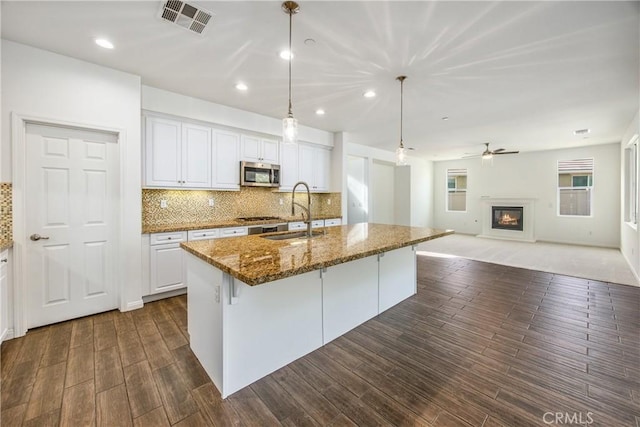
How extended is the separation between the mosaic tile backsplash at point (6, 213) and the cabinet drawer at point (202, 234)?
157 cm

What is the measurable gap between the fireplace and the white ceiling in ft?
14.0

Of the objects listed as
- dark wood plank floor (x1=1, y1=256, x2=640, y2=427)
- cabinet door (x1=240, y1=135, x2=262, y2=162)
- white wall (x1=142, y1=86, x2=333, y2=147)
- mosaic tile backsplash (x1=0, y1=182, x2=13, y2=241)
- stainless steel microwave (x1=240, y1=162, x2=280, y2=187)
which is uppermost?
white wall (x1=142, y1=86, x2=333, y2=147)

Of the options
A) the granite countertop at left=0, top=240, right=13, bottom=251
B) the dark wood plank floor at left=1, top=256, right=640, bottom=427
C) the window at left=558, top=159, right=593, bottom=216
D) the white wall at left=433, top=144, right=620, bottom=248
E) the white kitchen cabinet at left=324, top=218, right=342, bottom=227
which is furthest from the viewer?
the window at left=558, top=159, right=593, bottom=216

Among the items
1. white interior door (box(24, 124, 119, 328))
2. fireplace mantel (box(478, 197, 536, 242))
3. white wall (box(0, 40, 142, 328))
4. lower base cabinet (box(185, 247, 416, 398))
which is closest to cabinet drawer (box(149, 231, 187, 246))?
white wall (box(0, 40, 142, 328))

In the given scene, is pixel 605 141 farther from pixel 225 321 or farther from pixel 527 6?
pixel 225 321

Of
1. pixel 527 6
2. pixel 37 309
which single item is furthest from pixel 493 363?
pixel 37 309

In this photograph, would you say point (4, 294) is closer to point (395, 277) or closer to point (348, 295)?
point (348, 295)

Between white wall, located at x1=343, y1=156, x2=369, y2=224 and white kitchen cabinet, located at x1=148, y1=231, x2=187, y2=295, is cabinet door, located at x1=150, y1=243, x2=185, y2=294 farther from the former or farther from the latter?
white wall, located at x1=343, y1=156, x2=369, y2=224

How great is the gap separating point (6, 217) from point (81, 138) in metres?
0.98

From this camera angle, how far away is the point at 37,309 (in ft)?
8.62

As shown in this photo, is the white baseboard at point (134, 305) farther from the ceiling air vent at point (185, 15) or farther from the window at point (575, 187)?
the window at point (575, 187)

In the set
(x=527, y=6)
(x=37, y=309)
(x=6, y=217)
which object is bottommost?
(x=37, y=309)

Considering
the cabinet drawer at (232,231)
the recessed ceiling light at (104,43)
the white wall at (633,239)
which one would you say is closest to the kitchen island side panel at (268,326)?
the cabinet drawer at (232,231)

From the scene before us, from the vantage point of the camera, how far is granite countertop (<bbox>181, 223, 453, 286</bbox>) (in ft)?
4.61
